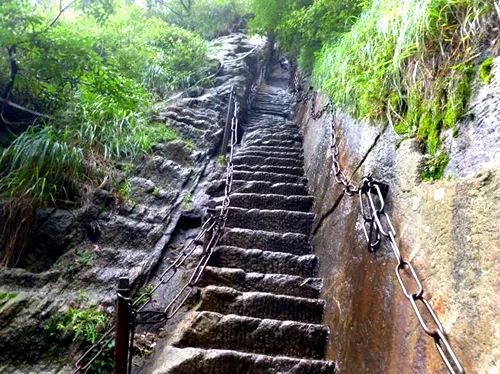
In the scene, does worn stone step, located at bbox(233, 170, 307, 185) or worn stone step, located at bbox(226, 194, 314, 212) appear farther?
worn stone step, located at bbox(233, 170, 307, 185)

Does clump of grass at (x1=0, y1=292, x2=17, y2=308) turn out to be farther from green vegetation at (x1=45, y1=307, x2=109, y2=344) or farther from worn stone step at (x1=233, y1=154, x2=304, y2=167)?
worn stone step at (x1=233, y1=154, x2=304, y2=167)

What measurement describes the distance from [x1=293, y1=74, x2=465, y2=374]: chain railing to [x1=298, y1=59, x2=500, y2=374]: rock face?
0.05m

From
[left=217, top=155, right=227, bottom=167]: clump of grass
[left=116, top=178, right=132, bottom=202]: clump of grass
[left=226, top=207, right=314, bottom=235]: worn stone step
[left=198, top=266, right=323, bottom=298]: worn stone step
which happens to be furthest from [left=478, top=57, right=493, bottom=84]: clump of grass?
[left=217, top=155, right=227, bottom=167]: clump of grass

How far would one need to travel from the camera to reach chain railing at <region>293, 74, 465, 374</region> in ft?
3.43

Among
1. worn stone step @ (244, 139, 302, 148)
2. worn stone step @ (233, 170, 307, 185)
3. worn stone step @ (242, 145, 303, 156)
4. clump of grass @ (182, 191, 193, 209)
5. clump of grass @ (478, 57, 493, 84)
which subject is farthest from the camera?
worn stone step @ (244, 139, 302, 148)

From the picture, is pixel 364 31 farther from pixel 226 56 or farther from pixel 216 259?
A: pixel 226 56

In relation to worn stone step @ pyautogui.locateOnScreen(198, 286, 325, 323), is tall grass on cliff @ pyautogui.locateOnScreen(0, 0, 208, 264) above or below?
above

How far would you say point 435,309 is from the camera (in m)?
1.33

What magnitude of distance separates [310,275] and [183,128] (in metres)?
3.35

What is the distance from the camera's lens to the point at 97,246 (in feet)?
11.0

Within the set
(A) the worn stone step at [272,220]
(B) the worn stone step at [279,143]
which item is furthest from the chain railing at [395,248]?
(B) the worn stone step at [279,143]

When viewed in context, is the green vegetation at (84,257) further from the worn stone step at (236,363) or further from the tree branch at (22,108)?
the tree branch at (22,108)

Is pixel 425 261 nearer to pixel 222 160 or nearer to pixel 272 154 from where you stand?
pixel 272 154

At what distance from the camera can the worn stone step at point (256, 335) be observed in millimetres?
2367
